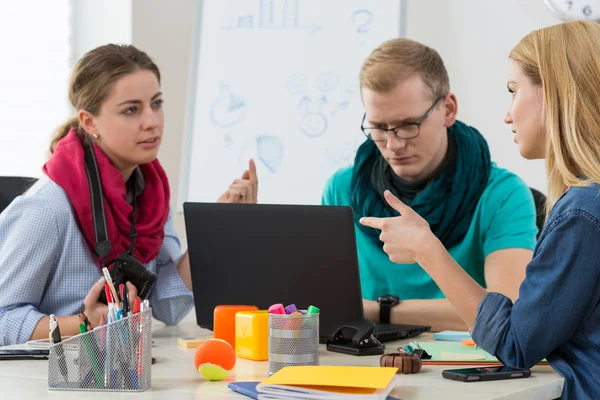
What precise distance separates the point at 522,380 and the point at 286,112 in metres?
2.04

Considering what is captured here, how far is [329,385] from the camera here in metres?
1.10

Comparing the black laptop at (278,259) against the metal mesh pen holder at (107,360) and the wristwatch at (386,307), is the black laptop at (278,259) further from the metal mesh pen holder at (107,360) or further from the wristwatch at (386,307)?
the metal mesh pen holder at (107,360)

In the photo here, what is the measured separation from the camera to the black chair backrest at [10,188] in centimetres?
220

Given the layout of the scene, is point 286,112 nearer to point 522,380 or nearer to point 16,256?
point 16,256

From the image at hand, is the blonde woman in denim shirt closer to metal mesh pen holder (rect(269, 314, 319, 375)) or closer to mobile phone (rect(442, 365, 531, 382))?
mobile phone (rect(442, 365, 531, 382))

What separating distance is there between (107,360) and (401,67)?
118 cm

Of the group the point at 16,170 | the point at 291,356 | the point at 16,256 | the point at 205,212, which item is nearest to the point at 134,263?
the point at 205,212

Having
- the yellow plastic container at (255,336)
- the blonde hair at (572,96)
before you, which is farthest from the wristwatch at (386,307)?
the blonde hair at (572,96)

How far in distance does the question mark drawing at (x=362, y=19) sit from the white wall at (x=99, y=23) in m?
1.03

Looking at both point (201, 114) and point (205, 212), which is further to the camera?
point (201, 114)

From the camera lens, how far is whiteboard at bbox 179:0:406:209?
305 centimetres

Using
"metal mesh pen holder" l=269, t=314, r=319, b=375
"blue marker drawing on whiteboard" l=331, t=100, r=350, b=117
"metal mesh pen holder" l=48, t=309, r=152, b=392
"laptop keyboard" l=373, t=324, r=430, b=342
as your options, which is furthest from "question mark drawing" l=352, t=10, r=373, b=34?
"metal mesh pen holder" l=48, t=309, r=152, b=392

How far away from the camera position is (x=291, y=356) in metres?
1.31

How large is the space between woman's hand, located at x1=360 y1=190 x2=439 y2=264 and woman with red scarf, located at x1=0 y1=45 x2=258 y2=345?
0.69 meters
